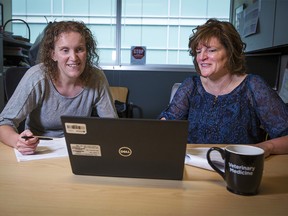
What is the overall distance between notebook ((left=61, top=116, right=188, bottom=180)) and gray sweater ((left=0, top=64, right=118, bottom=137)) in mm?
637

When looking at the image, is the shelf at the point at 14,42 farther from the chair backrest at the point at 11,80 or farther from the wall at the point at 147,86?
the chair backrest at the point at 11,80

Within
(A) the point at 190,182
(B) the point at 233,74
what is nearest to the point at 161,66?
(B) the point at 233,74

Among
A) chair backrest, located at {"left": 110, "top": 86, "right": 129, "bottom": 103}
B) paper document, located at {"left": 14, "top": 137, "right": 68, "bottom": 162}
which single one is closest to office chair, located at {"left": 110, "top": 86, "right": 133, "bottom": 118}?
chair backrest, located at {"left": 110, "top": 86, "right": 129, "bottom": 103}

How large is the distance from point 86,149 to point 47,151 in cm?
32

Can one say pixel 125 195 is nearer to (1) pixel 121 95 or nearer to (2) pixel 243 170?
(2) pixel 243 170

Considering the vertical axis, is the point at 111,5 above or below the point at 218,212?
above

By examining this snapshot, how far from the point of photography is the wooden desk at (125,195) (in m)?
0.61

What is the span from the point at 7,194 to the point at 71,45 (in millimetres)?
881

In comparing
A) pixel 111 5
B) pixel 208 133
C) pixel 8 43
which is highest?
pixel 111 5

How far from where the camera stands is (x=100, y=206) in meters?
0.63

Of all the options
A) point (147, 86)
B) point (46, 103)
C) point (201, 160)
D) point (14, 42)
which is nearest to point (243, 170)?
point (201, 160)

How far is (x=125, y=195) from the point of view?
0.69 metres

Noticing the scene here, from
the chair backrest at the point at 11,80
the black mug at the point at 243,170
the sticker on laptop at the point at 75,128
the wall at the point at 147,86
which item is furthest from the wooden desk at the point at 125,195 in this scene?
the wall at the point at 147,86

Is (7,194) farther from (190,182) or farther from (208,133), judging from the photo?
(208,133)
